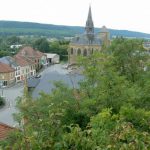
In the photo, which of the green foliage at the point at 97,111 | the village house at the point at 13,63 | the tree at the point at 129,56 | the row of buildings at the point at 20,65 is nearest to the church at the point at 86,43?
the row of buildings at the point at 20,65

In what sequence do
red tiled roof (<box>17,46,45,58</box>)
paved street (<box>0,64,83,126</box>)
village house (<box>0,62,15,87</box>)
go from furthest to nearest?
red tiled roof (<box>17,46,45,58</box>)
village house (<box>0,62,15,87</box>)
paved street (<box>0,64,83,126</box>)

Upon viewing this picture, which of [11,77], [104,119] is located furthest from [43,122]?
[11,77]

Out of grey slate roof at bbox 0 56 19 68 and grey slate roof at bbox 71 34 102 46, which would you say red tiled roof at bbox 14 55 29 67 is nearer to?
grey slate roof at bbox 0 56 19 68

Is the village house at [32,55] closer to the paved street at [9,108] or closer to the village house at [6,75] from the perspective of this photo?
the village house at [6,75]

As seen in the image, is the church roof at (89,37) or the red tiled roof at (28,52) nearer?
the church roof at (89,37)

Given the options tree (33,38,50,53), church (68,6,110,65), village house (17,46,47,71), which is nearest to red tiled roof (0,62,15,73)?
village house (17,46,47,71)

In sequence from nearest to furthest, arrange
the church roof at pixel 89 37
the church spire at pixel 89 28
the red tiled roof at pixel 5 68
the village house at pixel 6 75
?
the village house at pixel 6 75 → the red tiled roof at pixel 5 68 → the church roof at pixel 89 37 → the church spire at pixel 89 28

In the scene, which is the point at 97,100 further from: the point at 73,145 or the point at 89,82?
the point at 73,145
